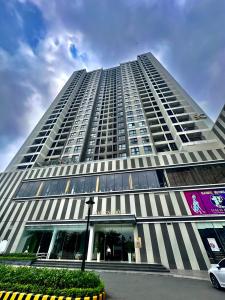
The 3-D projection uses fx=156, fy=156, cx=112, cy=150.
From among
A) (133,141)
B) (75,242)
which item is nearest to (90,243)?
(75,242)

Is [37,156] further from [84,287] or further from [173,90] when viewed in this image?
[173,90]

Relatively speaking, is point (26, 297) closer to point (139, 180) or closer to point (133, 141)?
point (139, 180)

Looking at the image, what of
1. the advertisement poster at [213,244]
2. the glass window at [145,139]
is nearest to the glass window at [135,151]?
the glass window at [145,139]

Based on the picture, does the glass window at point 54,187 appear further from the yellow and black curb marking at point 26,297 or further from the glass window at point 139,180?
the yellow and black curb marking at point 26,297

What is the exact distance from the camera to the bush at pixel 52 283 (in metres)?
5.98

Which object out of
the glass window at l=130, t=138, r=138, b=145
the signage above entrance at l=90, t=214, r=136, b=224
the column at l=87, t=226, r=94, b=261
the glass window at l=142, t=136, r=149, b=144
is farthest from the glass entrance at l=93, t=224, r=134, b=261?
the glass window at l=142, t=136, r=149, b=144

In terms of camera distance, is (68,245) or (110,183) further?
(110,183)

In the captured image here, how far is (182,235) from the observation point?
17.1m

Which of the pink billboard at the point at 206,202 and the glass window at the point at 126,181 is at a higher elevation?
the glass window at the point at 126,181

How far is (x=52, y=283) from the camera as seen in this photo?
6.43 meters

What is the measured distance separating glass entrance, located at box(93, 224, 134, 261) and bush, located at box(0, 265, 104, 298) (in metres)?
12.3

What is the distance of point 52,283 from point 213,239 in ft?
56.5

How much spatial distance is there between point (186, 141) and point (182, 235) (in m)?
19.4

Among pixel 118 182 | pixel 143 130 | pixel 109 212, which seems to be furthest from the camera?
pixel 143 130
